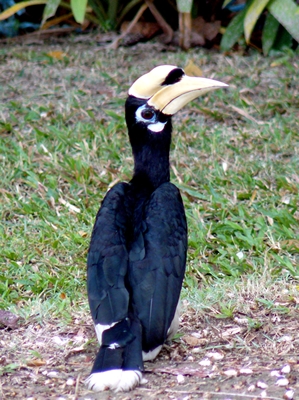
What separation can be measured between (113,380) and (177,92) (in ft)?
5.73

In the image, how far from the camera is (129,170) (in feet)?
20.4

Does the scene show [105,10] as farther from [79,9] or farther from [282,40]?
[282,40]

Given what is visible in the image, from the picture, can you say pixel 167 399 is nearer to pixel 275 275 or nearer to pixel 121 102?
pixel 275 275

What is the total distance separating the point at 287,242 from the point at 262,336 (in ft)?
4.04

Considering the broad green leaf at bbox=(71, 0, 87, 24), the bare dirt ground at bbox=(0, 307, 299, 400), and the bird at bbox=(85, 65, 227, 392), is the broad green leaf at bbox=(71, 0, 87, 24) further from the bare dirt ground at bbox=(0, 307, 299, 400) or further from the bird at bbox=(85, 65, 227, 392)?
the bare dirt ground at bbox=(0, 307, 299, 400)

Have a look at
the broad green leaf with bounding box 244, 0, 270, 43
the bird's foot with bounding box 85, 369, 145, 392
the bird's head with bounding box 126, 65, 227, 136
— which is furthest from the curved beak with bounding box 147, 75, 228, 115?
the broad green leaf with bounding box 244, 0, 270, 43

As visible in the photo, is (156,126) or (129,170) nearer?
(156,126)

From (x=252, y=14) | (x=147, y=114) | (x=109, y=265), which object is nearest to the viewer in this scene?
(x=109, y=265)

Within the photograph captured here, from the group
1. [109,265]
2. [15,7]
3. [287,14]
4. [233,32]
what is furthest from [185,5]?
[109,265]

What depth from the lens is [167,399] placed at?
349 cm

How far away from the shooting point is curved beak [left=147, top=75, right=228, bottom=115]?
14.6ft

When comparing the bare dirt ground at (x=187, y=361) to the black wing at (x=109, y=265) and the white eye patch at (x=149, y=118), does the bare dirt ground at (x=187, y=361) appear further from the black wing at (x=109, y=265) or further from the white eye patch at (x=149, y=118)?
the white eye patch at (x=149, y=118)

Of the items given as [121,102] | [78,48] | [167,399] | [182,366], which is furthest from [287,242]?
[78,48]

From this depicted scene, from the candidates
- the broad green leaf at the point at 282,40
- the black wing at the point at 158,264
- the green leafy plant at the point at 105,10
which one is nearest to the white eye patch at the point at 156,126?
the black wing at the point at 158,264
